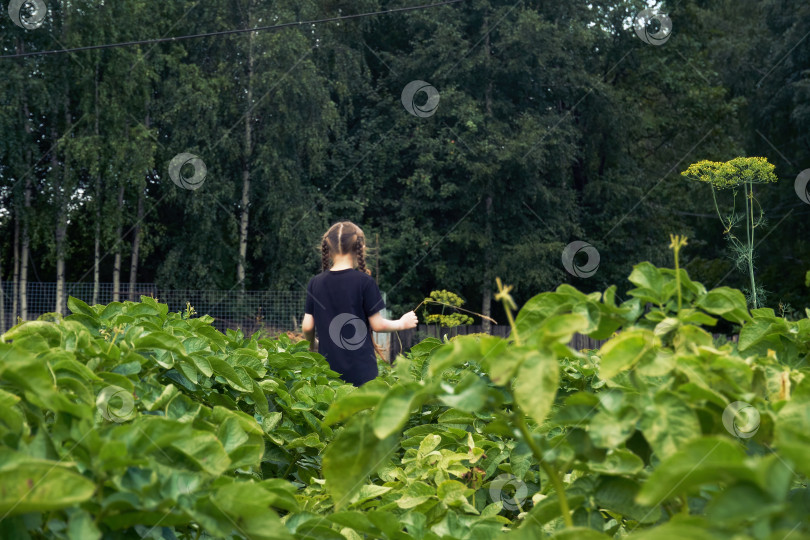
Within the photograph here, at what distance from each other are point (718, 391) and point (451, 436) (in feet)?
2.89

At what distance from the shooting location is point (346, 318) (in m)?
3.59

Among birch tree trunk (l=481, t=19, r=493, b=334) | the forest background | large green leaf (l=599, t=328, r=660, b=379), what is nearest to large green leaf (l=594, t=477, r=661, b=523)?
→ large green leaf (l=599, t=328, r=660, b=379)

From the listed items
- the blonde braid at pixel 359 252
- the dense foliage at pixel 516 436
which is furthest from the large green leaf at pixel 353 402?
the blonde braid at pixel 359 252

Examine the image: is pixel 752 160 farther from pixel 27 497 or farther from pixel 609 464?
pixel 27 497

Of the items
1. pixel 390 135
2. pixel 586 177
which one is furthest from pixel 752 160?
pixel 586 177

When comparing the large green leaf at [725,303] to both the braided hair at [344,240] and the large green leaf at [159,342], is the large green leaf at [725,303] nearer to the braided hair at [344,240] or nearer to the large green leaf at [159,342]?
the large green leaf at [159,342]

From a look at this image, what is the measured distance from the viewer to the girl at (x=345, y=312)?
3512 mm

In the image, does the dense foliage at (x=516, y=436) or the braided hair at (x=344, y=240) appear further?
the braided hair at (x=344, y=240)

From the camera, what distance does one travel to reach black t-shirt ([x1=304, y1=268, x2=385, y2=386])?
3.51 m

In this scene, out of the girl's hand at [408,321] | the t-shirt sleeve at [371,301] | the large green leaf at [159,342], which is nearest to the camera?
the large green leaf at [159,342]

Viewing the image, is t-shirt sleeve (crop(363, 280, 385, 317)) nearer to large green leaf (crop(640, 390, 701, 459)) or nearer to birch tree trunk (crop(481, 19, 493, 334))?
large green leaf (crop(640, 390, 701, 459))

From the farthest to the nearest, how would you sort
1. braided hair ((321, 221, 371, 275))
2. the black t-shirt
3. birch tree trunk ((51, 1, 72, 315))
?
1. birch tree trunk ((51, 1, 72, 315))
2. braided hair ((321, 221, 371, 275))
3. the black t-shirt

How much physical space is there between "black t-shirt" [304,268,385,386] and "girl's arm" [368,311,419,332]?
3cm

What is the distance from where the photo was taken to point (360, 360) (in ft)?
11.5
